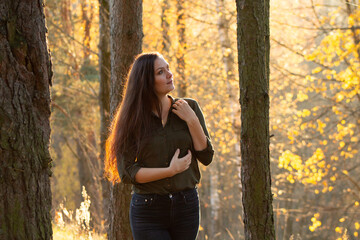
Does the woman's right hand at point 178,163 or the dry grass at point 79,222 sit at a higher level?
the woman's right hand at point 178,163

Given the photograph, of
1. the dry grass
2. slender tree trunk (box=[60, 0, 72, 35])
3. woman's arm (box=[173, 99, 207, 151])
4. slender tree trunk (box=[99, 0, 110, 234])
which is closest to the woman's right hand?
woman's arm (box=[173, 99, 207, 151])

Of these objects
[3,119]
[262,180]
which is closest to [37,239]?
[3,119]

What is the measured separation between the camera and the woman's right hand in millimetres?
3053

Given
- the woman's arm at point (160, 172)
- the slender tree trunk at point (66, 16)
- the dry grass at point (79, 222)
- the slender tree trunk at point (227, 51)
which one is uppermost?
the slender tree trunk at point (66, 16)

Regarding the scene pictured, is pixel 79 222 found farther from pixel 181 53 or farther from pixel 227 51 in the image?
pixel 227 51

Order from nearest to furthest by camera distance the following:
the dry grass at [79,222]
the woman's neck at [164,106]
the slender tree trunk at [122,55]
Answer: the woman's neck at [164,106], the slender tree trunk at [122,55], the dry grass at [79,222]

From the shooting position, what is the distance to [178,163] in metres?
3.07

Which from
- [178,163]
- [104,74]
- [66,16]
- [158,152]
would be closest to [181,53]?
[66,16]

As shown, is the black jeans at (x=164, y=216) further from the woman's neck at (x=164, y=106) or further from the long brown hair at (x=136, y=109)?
the woman's neck at (x=164, y=106)

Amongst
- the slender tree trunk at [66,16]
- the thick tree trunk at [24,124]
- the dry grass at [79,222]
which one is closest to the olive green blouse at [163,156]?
the thick tree trunk at [24,124]

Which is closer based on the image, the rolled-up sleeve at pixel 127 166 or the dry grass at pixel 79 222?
the rolled-up sleeve at pixel 127 166

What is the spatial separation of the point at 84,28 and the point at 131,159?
1005 cm

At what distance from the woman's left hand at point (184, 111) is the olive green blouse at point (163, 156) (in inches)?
3.0

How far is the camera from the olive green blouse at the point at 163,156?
310cm
